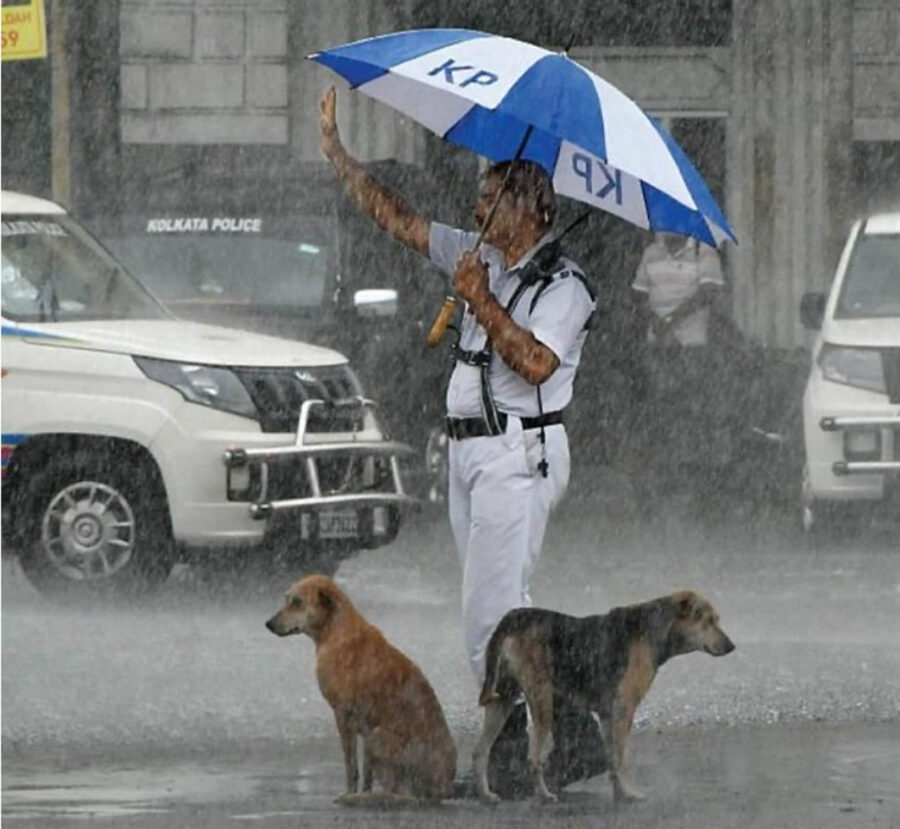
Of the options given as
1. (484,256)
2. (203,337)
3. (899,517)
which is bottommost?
(899,517)

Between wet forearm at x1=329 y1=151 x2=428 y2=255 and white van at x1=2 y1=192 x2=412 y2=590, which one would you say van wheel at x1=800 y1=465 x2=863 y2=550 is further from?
wet forearm at x1=329 y1=151 x2=428 y2=255

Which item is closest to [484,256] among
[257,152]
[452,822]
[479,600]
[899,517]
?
[479,600]

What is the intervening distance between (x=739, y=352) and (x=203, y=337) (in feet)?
18.9

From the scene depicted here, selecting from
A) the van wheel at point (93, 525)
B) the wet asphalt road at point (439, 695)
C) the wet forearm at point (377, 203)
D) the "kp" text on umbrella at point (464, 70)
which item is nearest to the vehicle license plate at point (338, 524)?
the wet asphalt road at point (439, 695)

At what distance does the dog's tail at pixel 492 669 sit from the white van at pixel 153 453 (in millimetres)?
5136

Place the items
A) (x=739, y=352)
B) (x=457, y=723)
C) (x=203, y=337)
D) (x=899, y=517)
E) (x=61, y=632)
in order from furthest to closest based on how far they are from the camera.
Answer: (x=739, y=352) → (x=899, y=517) → (x=203, y=337) → (x=61, y=632) → (x=457, y=723)

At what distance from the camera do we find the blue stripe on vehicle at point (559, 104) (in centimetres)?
902

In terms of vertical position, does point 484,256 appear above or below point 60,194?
above

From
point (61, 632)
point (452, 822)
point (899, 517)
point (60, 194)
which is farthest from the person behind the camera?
point (60, 194)

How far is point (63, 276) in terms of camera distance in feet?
48.7

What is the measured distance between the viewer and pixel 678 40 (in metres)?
26.0

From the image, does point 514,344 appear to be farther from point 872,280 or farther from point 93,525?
point 872,280

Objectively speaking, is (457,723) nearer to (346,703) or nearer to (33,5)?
(346,703)

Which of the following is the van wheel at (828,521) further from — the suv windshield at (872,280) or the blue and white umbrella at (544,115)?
the blue and white umbrella at (544,115)
